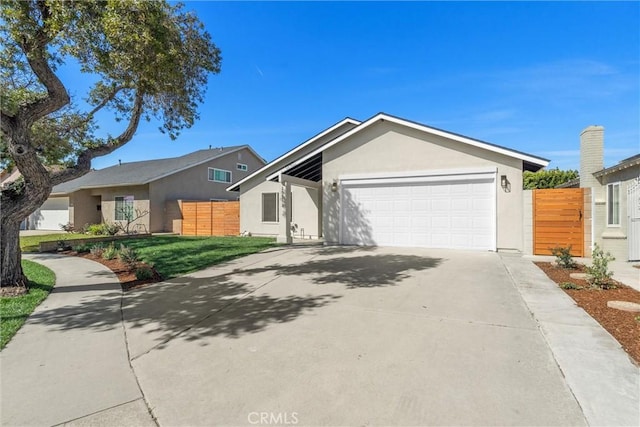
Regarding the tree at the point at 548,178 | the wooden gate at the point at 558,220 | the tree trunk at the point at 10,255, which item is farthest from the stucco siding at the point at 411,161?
the tree at the point at 548,178

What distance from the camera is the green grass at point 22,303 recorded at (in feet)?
14.3

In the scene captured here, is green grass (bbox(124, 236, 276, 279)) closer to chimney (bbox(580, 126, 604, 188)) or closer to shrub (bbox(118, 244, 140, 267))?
shrub (bbox(118, 244, 140, 267))

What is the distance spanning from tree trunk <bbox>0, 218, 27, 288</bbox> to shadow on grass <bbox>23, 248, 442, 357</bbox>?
5.51 feet

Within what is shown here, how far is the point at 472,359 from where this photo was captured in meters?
3.36

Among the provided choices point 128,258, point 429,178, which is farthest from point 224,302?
point 429,178

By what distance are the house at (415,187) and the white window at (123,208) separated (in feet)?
40.9

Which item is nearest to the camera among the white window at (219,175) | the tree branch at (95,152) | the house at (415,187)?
the tree branch at (95,152)

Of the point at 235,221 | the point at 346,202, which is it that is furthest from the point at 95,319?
the point at 235,221

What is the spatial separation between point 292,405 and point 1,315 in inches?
207

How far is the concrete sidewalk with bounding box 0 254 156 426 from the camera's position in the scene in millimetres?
2562

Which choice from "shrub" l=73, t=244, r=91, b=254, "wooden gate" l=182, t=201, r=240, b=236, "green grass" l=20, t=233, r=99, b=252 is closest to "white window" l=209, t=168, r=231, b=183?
"wooden gate" l=182, t=201, r=240, b=236

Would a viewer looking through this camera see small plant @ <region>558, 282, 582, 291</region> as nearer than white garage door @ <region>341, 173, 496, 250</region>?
Yes

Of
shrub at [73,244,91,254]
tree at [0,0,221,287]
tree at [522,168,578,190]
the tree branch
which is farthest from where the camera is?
tree at [522,168,578,190]

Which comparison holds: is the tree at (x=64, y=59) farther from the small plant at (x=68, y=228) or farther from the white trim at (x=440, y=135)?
the small plant at (x=68, y=228)
